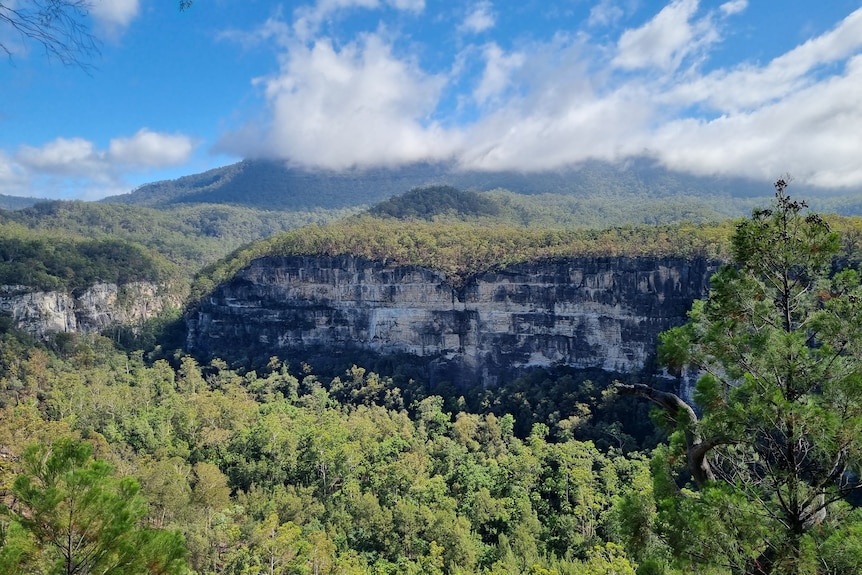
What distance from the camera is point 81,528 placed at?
256 inches

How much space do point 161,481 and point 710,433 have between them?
2147cm

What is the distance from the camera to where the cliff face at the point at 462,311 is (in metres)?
38.3

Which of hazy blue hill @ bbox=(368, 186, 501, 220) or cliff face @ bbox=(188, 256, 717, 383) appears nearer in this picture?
cliff face @ bbox=(188, 256, 717, 383)

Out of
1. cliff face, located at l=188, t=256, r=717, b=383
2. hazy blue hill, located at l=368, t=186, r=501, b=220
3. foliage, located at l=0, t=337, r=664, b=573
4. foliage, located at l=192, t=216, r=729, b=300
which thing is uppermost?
hazy blue hill, located at l=368, t=186, r=501, b=220

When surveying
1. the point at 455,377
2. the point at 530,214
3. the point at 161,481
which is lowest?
the point at 455,377

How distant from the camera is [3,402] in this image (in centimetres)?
3391

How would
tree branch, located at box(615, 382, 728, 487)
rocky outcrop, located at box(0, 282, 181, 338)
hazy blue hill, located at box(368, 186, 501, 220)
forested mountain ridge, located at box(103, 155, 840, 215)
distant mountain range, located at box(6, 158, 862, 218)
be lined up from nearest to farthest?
tree branch, located at box(615, 382, 728, 487) → rocky outcrop, located at box(0, 282, 181, 338) → hazy blue hill, located at box(368, 186, 501, 220) → distant mountain range, located at box(6, 158, 862, 218) → forested mountain ridge, located at box(103, 155, 840, 215)

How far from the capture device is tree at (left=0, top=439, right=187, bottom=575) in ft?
20.8

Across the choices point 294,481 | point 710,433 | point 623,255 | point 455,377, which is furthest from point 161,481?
point 623,255

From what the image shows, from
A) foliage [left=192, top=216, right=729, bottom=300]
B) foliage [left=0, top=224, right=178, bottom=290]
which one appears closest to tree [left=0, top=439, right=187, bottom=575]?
foliage [left=192, top=216, right=729, bottom=300]

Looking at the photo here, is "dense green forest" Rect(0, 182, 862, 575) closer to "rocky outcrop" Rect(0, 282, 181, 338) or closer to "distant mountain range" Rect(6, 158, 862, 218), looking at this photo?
"rocky outcrop" Rect(0, 282, 181, 338)

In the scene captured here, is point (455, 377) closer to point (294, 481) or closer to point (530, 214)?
point (294, 481)

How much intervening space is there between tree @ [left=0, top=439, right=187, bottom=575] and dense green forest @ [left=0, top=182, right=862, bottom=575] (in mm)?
26

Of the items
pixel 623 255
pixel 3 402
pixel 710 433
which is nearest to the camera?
pixel 710 433
